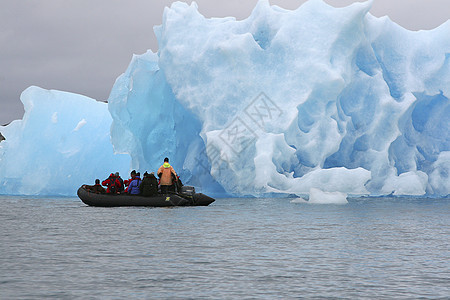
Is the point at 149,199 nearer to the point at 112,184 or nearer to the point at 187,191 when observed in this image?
the point at 187,191

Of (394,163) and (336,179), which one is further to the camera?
(394,163)

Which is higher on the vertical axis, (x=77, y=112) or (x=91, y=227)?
(x=77, y=112)

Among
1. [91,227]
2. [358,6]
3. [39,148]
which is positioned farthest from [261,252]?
[39,148]

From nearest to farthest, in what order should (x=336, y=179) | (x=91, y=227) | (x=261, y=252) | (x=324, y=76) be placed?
(x=261, y=252)
(x=91, y=227)
(x=336, y=179)
(x=324, y=76)

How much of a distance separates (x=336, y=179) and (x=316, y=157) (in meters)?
1.98

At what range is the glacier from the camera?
20.4 m

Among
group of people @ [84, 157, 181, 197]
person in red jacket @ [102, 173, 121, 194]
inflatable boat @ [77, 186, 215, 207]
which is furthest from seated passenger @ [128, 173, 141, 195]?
person in red jacket @ [102, 173, 121, 194]

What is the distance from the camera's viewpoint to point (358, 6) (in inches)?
830

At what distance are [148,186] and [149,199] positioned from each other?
41 centimetres

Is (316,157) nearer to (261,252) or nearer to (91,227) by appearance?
(91,227)

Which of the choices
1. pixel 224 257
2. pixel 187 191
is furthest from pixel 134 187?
pixel 224 257

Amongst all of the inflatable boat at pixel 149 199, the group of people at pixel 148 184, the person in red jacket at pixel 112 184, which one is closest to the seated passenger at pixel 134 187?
the group of people at pixel 148 184

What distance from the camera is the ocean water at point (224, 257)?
22.6ft

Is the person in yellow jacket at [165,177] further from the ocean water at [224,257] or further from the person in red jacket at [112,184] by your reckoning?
the ocean water at [224,257]
